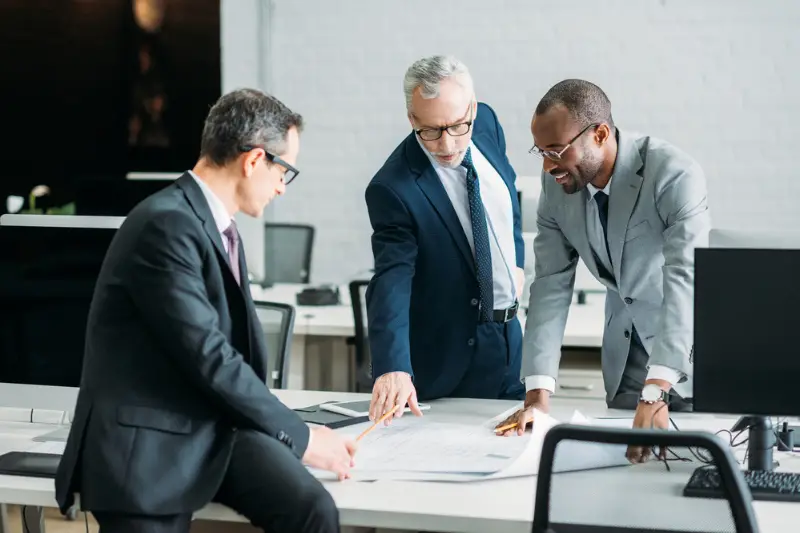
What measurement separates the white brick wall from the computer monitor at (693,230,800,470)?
13.4 feet

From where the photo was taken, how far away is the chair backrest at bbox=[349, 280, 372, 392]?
4.10 m

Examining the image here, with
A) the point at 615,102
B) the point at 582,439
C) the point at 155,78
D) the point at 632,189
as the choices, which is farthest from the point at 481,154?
the point at 155,78

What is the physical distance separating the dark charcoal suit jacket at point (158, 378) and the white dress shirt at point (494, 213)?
857 millimetres

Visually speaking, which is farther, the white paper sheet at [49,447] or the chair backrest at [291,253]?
the chair backrest at [291,253]

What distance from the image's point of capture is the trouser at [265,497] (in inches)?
67.8

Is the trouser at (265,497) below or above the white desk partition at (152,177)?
below

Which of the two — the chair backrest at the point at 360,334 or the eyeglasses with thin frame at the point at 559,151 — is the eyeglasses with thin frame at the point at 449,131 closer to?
the eyeglasses with thin frame at the point at 559,151

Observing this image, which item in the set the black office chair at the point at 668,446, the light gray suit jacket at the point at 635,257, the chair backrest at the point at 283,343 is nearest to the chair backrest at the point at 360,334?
the chair backrest at the point at 283,343

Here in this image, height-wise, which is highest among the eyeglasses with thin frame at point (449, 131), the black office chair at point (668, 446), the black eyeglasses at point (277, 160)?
the eyeglasses with thin frame at point (449, 131)

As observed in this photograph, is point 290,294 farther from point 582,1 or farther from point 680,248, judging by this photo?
point 680,248

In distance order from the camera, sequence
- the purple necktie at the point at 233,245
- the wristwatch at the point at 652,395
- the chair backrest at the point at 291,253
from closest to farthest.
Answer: the purple necktie at the point at 233,245 < the wristwatch at the point at 652,395 < the chair backrest at the point at 291,253

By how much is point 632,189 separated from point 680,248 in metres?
0.20

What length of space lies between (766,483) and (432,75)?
3.59ft

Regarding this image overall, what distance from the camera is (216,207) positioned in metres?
1.83
